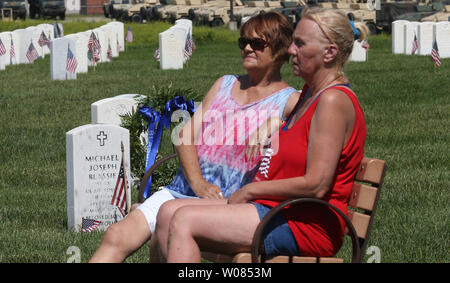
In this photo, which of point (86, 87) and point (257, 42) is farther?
point (86, 87)

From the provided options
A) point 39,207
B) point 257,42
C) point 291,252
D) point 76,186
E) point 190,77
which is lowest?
point 190,77

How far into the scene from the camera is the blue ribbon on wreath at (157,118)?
613cm

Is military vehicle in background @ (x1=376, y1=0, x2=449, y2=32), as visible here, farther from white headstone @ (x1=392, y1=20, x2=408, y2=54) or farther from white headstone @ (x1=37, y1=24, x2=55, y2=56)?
white headstone @ (x1=37, y1=24, x2=55, y2=56)

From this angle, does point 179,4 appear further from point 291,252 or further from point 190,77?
point 291,252

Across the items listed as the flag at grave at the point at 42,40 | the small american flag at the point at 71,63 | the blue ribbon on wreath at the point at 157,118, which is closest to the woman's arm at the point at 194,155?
the blue ribbon on wreath at the point at 157,118

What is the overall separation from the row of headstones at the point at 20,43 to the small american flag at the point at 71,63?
325cm

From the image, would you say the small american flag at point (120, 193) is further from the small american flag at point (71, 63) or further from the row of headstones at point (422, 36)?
the row of headstones at point (422, 36)

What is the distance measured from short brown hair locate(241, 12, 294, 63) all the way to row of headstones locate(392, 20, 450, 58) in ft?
56.6

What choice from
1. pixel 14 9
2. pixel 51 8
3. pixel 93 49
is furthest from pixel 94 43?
pixel 51 8

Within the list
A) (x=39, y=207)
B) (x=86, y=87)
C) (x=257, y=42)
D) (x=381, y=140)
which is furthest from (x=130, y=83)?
(x=257, y=42)

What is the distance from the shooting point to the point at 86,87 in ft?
54.2

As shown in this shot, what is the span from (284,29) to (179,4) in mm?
44055
